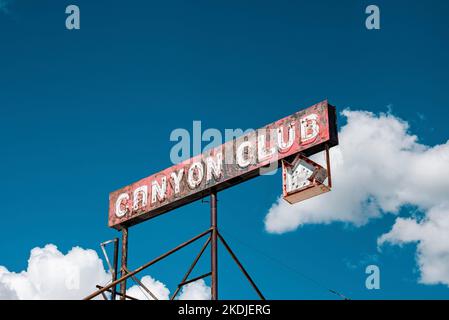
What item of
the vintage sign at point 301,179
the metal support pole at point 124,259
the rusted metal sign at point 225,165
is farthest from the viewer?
the metal support pole at point 124,259

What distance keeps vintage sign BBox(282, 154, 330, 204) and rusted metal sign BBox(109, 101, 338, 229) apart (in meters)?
0.41

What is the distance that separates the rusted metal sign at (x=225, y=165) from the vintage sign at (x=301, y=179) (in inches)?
16.0

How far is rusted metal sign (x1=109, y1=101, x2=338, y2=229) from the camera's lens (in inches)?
906

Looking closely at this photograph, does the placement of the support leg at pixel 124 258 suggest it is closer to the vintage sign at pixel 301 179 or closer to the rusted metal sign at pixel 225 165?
the rusted metal sign at pixel 225 165

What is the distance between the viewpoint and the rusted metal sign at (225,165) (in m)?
23.0

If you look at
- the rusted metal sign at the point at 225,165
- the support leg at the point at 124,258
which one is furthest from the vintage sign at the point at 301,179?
the support leg at the point at 124,258

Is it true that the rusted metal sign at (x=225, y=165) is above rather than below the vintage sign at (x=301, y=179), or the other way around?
above

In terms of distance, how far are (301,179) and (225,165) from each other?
3.32 metres

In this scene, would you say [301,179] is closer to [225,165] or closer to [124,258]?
[225,165]

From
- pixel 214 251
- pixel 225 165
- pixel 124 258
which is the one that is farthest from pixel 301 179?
pixel 124 258

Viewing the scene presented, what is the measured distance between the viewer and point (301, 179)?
22703 millimetres
